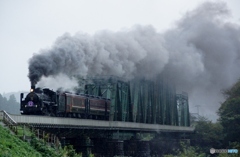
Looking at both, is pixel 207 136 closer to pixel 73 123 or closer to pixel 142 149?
pixel 142 149

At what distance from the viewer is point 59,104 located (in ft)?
129

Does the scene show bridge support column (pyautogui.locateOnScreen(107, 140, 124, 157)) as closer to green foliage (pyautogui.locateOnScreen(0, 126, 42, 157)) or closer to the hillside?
the hillside

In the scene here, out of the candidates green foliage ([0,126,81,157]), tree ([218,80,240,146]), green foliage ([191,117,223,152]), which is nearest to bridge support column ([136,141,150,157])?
tree ([218,80,240,146])

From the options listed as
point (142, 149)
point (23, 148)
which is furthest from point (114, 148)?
point (23, 148)

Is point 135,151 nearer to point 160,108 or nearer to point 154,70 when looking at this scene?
point 154,70

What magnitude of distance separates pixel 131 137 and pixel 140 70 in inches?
352

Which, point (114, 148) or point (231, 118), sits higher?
point (231, 118)

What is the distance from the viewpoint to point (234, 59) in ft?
222

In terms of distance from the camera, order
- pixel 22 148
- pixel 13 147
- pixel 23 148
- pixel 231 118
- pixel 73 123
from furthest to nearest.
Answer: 1. pixel 231 118
2. pixel 73 123
3. pixel 23 148
4. pixel 22 148
5. pixel 13 147

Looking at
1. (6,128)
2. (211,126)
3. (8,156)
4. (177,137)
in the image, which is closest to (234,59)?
(211,126)

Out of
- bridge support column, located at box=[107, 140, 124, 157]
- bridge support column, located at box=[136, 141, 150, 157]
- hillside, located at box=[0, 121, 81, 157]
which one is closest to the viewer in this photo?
hillside, located at box=[0, 121, 81, 157]

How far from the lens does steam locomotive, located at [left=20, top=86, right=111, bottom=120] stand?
36.5m

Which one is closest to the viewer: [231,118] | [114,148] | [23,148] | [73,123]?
[23,148]

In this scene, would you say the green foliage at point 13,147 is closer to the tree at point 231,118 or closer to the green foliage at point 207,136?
the tree at point 231,118
